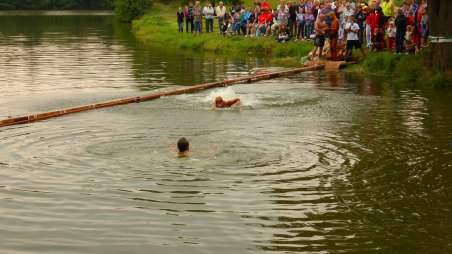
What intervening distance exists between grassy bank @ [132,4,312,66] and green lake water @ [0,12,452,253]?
10.6 m

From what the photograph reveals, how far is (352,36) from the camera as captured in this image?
33844mm

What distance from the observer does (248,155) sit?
17.4m

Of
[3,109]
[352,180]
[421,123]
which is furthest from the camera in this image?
[3,109]

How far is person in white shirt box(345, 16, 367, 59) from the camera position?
109 feet

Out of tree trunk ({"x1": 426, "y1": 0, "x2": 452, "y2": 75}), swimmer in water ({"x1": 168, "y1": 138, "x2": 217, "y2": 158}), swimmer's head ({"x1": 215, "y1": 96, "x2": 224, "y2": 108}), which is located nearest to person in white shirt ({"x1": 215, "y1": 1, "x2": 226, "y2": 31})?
tree trunk ({"x1": 426, "y1": 0, "x2": 452, "y2": 75})

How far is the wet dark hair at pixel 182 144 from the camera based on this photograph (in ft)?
55.0

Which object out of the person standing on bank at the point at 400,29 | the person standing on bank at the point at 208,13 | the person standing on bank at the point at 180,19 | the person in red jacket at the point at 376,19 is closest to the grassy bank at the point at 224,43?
the person standing on bank at the point at 180,19

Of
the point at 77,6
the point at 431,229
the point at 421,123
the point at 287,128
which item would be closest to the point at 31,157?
the point at 287,128

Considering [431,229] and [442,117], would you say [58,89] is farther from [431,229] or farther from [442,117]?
[431,229]

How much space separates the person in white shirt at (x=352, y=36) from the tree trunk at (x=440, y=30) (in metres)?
4.43

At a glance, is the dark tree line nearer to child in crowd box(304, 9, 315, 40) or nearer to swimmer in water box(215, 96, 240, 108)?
child in crowd box(304, 9, 315, 40)

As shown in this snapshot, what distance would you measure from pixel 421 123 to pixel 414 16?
37.9 feet

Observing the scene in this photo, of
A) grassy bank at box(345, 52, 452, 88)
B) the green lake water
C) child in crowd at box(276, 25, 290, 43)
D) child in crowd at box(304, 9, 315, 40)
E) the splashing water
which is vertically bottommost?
the green lake water

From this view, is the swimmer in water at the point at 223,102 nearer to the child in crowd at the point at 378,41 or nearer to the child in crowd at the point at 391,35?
the child in crowd at the point at 391,35
